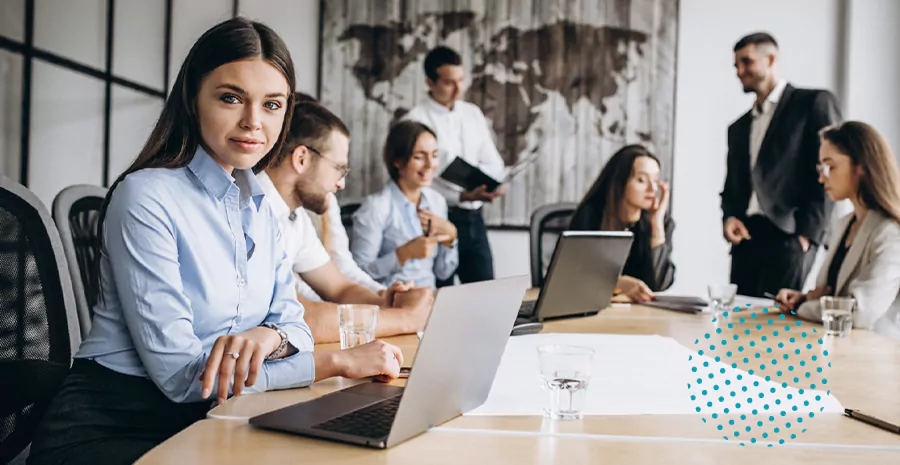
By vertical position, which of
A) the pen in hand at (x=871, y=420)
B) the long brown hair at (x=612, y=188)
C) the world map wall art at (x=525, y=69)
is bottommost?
the pen in hand at (x=871, y=420)

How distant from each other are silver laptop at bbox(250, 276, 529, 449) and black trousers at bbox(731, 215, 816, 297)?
2.82 meters

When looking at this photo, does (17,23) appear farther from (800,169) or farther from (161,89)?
(800,169)

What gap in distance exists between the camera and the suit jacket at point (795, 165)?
347 cm

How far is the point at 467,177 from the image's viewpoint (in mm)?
3865

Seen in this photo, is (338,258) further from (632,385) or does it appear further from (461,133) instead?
(461,133)

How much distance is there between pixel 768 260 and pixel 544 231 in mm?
1126

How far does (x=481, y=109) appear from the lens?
14.9 feet

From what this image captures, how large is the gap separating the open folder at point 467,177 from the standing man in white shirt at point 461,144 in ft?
0.20

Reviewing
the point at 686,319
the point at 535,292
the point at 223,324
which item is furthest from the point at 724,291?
the point at 223,324

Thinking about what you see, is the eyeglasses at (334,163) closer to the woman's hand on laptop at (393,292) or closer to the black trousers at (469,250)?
the woman's hand on laptop at (393,292)

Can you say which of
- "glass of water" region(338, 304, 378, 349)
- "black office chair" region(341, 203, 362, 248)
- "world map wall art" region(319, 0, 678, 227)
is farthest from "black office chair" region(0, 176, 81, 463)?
"world map wall art" region(319, 0, 678, 227)

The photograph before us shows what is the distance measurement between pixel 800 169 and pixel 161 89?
3062mm

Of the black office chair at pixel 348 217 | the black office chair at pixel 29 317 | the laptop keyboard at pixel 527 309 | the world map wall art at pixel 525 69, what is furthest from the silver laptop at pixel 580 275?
the world map wall art at pixel 525 69

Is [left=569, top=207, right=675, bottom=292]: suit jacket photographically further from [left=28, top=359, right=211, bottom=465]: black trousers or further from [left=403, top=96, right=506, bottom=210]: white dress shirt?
[left=28, top=359, right=211, bottom=465]: black trousers
